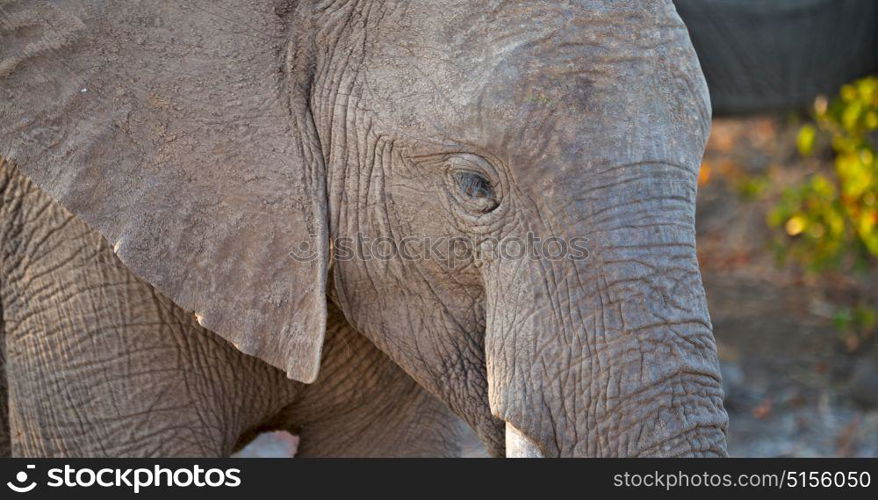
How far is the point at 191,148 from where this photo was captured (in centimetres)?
308

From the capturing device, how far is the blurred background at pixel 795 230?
661 cm

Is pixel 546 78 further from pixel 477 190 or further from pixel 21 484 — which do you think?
pixel 21 484

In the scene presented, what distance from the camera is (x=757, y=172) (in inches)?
375

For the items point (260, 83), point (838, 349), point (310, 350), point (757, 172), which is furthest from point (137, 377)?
point (757, 172)

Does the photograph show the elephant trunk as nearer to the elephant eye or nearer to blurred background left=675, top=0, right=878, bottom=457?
the elephant eye

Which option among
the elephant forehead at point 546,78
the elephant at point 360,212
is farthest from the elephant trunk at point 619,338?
the elephant forehead at point 546,78

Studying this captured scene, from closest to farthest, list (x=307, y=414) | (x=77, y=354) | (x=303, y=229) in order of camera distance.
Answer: (x=303, y=229)
(x=77, y=354)
(x=307, y=414)

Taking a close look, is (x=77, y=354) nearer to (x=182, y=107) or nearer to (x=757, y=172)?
(x=182, y=107)

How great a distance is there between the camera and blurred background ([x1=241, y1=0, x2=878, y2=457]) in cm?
661

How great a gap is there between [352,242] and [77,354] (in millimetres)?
826

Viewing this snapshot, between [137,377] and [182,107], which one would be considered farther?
[137,377]

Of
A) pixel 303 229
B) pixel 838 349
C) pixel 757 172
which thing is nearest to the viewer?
pixel 303 229

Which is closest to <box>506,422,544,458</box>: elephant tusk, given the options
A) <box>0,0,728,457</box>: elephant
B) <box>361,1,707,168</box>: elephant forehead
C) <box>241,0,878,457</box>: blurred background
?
<box>0,0,728,457</box>: elephant

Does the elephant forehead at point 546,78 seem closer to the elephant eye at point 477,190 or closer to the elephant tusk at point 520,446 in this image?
the elephant eye at point 477,190
